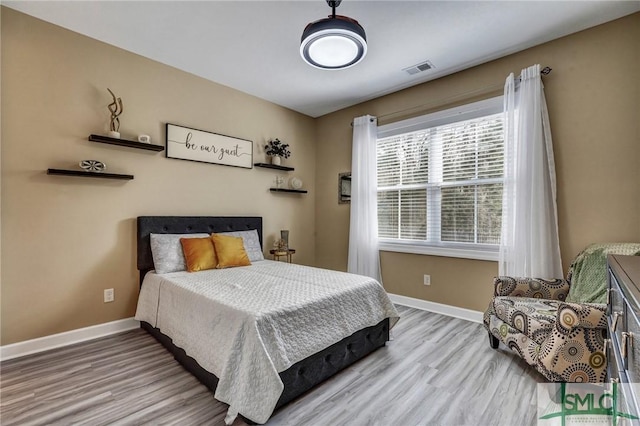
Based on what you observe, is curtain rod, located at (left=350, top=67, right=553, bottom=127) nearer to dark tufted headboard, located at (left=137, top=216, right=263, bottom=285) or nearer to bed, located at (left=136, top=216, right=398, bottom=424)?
bed, located at (left=136, top=216, right=398, bottom=424)

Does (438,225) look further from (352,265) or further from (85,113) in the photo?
(85,113)

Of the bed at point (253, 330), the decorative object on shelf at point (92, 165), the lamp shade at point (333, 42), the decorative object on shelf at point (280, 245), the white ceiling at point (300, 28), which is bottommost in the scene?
the bed at point (253, 330)

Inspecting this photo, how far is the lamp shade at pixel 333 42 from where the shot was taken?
1.87m

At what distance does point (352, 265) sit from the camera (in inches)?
159

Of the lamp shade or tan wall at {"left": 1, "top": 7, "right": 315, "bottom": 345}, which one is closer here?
the lamp shade

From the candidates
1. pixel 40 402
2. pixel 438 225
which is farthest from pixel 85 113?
pixel 438 225

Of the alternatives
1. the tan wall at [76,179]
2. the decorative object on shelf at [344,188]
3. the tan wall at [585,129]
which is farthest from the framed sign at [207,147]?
the tan wall at [585,129]

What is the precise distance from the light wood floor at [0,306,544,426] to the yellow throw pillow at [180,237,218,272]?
76cm

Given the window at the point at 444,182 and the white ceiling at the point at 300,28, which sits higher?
the white ceiling at the point at 300,28

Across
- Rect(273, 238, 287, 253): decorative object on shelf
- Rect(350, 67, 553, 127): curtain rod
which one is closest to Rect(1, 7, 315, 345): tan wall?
Rect(273, 238, 287, 253): decorative object on shelf

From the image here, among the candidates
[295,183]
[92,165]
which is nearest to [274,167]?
[295,183]

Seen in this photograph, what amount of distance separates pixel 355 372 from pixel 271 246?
2408 mm

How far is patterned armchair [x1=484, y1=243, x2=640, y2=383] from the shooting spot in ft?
5.62

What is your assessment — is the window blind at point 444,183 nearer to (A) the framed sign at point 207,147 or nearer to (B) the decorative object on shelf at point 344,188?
(B) the decorative object on shelf at point 344,188
